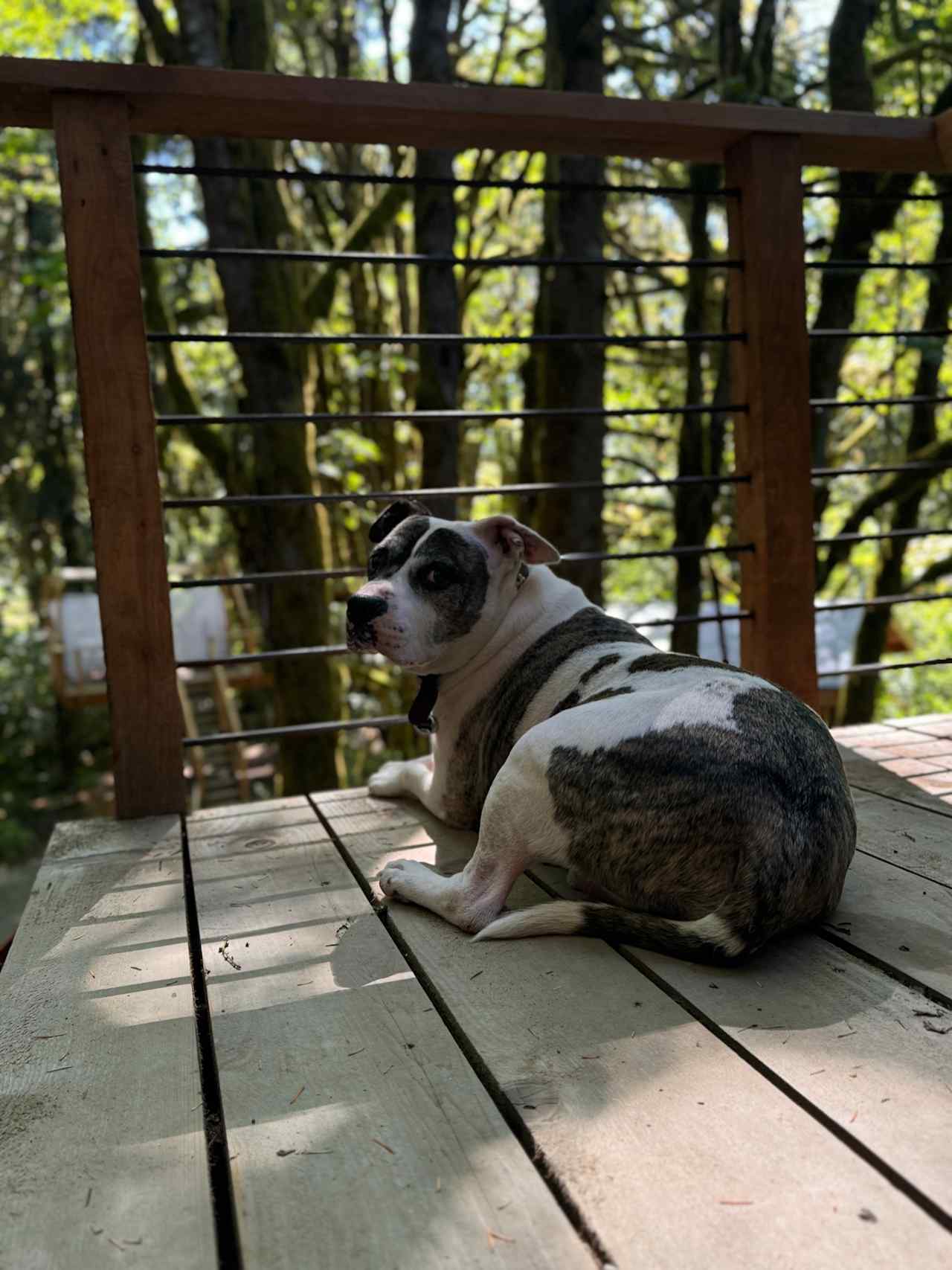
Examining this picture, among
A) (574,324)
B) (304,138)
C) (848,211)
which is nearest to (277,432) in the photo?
(574,324)

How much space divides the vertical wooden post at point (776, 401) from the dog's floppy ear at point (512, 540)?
1.01 meters

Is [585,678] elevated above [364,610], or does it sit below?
below

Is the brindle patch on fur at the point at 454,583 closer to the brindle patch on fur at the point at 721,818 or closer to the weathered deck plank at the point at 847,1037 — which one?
the brindle patch on fur at the point at 721,818

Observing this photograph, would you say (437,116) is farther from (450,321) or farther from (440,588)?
(450,321)

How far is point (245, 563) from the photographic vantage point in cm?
807

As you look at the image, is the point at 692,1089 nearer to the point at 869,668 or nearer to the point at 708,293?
the point at 869,668

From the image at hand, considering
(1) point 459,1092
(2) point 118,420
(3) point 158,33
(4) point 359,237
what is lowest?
(1) point 459,1092

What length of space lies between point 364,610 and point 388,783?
750 mm

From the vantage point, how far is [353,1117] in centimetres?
132

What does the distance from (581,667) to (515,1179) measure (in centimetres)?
135

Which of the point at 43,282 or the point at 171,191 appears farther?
the point at 171,191

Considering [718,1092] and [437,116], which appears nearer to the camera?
[718,1092]

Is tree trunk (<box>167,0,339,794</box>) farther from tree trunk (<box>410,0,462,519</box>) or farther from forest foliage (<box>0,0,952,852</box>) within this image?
tree trunk (<box>410,0,462,519</box>)

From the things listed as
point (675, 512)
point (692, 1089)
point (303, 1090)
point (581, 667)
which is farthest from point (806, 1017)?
point (675, 512)
